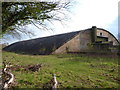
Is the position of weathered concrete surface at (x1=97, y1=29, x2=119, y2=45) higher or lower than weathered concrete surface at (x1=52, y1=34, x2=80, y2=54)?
higher

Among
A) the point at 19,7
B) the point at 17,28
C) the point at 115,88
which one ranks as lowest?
the point at 115,88

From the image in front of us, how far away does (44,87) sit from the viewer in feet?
14.6

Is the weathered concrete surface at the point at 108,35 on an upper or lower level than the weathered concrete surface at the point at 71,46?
upper

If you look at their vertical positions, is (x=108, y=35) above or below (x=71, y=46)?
above

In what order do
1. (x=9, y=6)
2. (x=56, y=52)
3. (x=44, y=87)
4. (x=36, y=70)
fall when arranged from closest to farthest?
(x=44, y=87) → (x=36, y=70) → (x=9, y=6) → (x=56, y=52)

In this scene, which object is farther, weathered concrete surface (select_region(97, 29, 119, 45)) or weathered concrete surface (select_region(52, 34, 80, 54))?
weathered concrete surface (select_region(97, 29, 119, 45))

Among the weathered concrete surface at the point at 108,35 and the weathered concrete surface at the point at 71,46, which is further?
the weathered concrete surface at the point at 108,35

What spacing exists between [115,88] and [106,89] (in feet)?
1.28

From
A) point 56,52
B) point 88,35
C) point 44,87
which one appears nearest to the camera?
point 44,87

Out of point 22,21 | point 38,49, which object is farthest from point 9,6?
point 38,49

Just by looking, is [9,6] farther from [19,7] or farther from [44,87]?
[44,87]

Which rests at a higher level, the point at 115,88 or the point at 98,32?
the point at 98,32

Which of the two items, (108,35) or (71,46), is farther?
(108,35)

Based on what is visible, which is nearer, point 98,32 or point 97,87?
point 97,87
